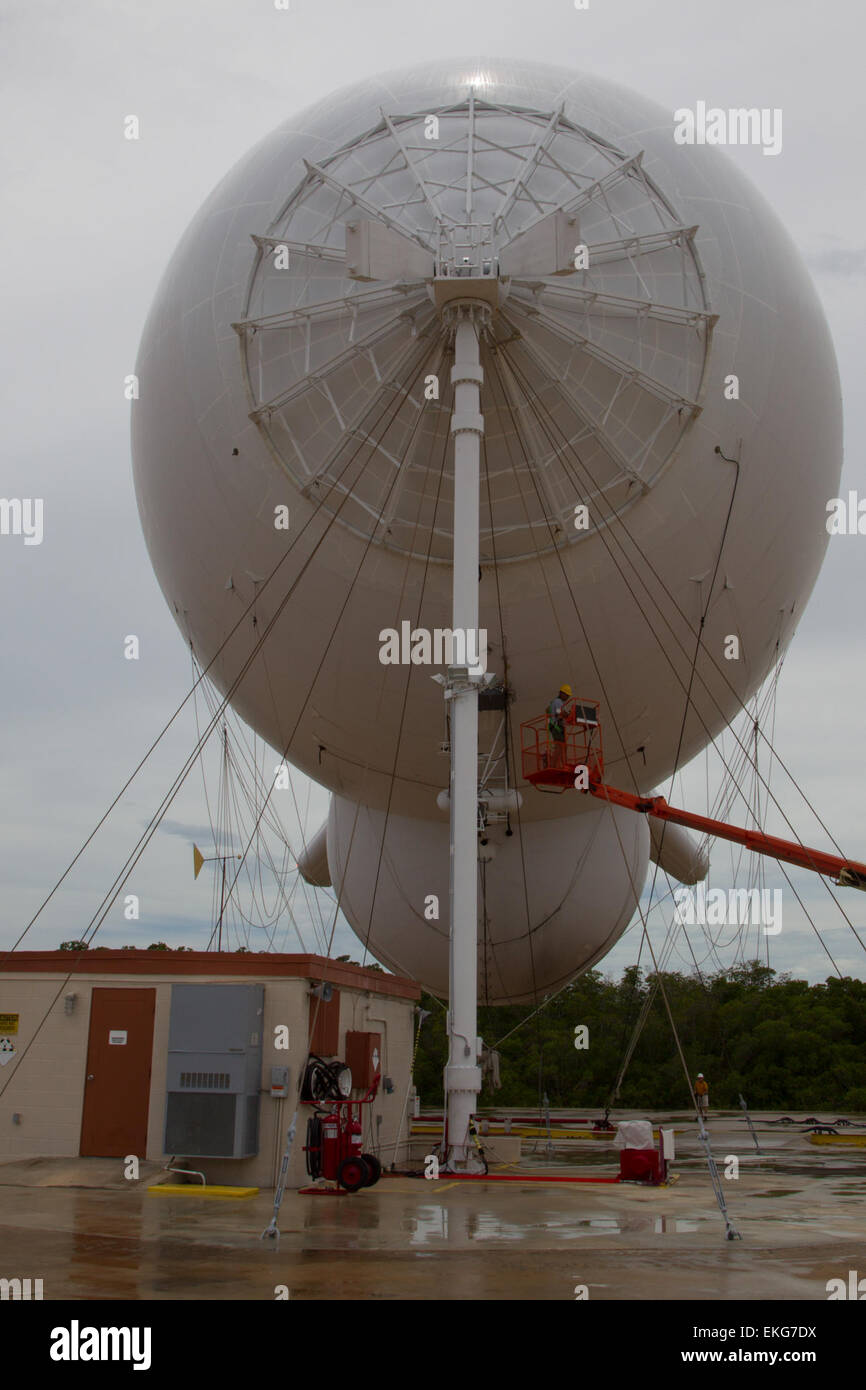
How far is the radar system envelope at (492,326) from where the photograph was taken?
13461 mm

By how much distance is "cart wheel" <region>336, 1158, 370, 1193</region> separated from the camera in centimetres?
1071

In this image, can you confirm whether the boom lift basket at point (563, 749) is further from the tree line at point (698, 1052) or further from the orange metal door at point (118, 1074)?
the tree line at point (698, 1052)

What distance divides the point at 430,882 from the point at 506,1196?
8380mm

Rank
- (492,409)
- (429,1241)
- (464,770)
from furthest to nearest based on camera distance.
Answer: (492,409), (464,770), (429,1241)

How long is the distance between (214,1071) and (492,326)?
29.4 ft

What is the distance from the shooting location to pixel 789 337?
1462 centimetres

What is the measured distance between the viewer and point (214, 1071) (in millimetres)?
12688

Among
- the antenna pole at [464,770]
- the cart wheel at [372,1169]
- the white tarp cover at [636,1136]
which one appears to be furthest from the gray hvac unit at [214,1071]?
the white tarp cover at [636,1136]

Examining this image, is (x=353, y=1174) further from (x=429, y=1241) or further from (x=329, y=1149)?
(x=429, y=1241)

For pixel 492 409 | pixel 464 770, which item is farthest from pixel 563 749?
pixel 492 409

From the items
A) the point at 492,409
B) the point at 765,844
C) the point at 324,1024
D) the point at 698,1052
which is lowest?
the point at 698,1052

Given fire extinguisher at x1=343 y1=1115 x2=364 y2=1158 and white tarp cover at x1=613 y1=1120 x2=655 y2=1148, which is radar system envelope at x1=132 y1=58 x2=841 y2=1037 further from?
white tarp cover at x1=613 y1=1120 x2=655 y2=1148

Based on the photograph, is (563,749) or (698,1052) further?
(698,1052)
